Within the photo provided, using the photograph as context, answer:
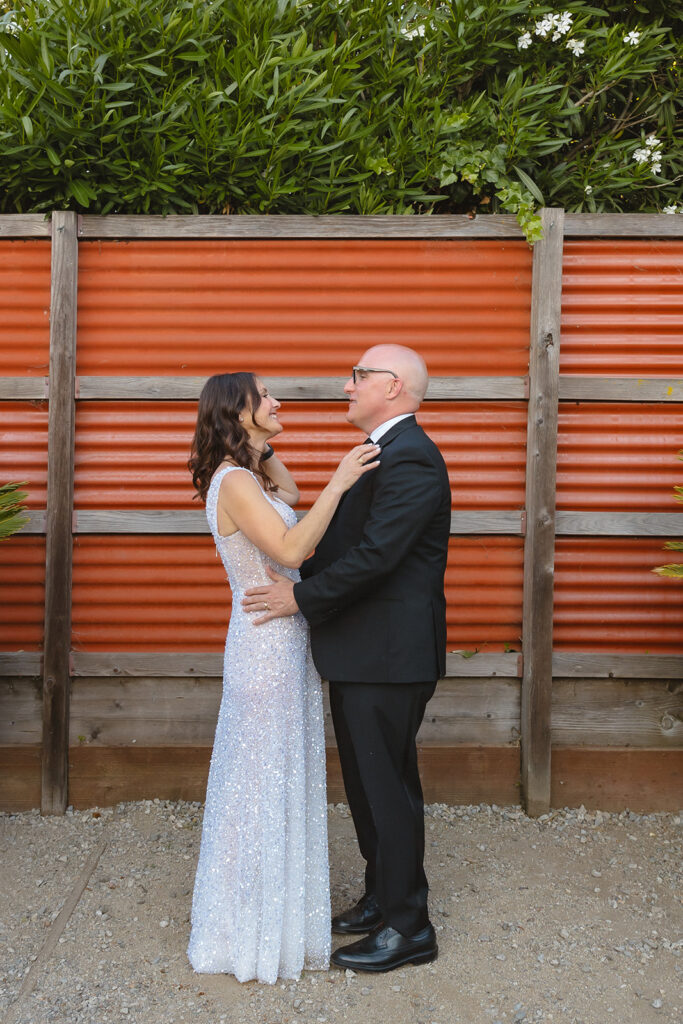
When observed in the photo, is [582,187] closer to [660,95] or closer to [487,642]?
[660,95]

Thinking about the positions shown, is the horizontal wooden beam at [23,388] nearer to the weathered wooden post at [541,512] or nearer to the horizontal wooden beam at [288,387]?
the horizontal wooden beam at [288,387]

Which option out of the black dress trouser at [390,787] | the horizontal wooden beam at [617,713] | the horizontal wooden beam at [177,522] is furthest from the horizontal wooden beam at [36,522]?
the horizontal wooden beam at [617,713]

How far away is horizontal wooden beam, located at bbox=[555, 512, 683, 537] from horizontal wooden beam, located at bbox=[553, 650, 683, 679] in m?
0.62

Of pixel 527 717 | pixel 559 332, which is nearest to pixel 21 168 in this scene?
pixel 559 332

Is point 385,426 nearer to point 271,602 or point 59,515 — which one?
point 271,602

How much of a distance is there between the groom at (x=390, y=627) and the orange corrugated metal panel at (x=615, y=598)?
149 centimetres

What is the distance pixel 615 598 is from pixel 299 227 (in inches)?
96.3

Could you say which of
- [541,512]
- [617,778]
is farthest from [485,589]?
[617,778]

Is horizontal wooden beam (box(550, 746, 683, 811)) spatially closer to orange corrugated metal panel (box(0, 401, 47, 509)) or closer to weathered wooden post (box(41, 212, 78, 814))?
weathered wooden post (box(41, 212, 78, 814))

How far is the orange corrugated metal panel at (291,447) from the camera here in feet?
14.6

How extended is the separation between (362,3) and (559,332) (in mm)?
1866

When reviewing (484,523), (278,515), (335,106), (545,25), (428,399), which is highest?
(545,25)

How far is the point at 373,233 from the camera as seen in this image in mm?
4359

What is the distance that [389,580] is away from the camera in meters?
3.08
